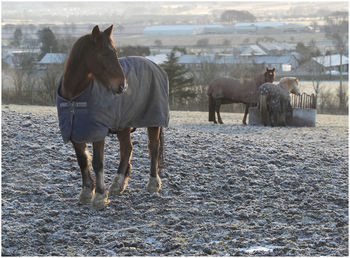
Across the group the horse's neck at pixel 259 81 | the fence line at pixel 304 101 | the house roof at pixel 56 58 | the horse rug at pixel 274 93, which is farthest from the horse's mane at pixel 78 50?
the house roof at pixel 56 58

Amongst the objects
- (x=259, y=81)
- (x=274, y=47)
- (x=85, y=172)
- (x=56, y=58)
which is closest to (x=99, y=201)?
(x=85, y=172)

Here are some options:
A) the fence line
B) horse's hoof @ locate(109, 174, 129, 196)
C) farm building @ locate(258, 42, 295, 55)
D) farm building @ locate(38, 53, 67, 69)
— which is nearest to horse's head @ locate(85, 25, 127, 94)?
horse's hoof @ locate(109, 174, 129, 196)

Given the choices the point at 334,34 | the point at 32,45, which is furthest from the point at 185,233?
the point at 334,34

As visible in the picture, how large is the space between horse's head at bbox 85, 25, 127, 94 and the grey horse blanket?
21cm

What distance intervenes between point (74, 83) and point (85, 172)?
106cm

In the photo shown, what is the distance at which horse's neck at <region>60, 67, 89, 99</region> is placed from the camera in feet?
18.9

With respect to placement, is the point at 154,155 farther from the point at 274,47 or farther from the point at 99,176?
the point at 274,47

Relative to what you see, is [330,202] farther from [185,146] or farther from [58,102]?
[58,102]

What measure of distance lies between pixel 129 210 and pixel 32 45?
5840 cm

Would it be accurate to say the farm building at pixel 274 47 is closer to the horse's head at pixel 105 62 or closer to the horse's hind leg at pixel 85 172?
the horse's hind leg at pixel 85 172

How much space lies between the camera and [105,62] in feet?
18.3

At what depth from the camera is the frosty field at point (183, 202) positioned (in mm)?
5504

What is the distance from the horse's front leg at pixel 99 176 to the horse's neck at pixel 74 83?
61 centimetres

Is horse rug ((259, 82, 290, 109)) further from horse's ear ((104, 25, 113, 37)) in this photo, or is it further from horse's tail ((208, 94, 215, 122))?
horse's ear ((104, 25, 113, 37))
